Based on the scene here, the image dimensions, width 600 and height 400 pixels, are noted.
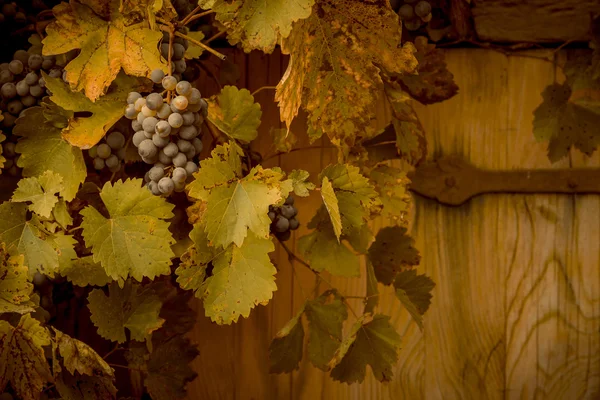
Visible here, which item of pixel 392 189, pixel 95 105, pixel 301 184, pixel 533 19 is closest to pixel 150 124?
pixel 95 105

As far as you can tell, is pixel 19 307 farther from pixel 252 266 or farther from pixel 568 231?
pixel 568 231

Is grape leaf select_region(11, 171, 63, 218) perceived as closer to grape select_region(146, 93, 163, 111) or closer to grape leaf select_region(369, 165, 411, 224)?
grape select_region(146, 93, 163, 111)

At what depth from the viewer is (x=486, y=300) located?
149 cm

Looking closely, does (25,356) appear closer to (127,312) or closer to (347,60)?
(127,312)

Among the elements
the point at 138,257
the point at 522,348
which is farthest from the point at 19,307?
the point at 522,348

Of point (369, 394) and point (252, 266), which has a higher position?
point (252, 266)

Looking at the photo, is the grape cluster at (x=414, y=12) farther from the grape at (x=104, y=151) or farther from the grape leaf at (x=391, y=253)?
the grape at (x=104, y=151)

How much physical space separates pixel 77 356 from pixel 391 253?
1.90ft

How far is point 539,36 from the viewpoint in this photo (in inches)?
56.1

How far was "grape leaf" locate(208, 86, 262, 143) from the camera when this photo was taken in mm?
1044

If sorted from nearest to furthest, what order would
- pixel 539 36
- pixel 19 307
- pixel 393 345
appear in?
1. pixel 19 307
2. pixel 393 345
3. pixel 539 36

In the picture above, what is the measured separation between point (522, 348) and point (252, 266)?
2.68ft

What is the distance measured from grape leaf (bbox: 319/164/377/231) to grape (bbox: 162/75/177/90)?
0.26 metres

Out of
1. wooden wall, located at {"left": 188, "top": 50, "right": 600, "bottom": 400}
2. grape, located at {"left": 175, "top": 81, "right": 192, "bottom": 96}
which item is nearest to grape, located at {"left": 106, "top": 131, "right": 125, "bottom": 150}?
grape, located at {"left": 175, "top": 81, "right": 192, "bottom": 96}
